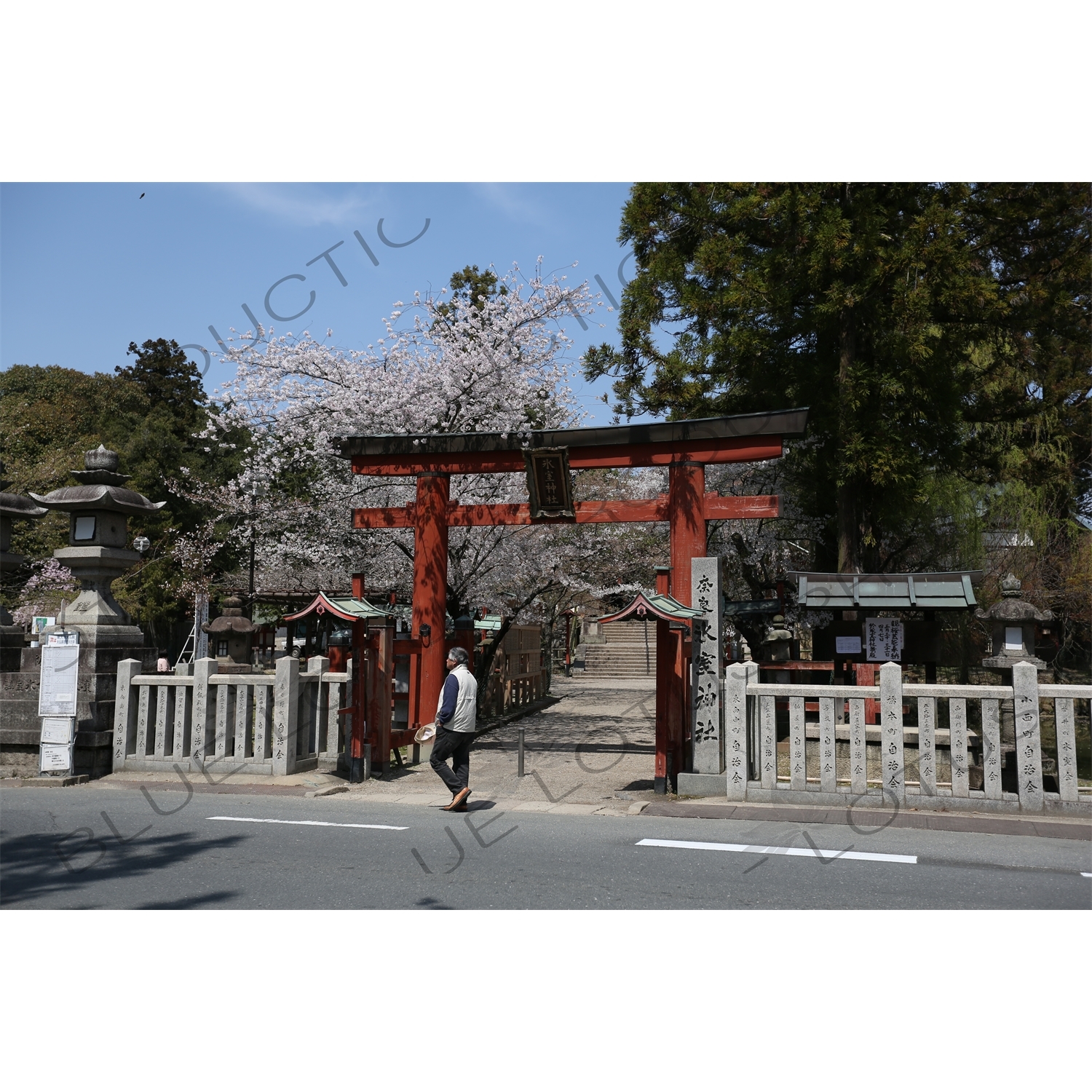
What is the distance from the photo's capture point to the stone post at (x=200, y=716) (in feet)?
39.2

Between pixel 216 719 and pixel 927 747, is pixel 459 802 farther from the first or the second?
pixel 927 747

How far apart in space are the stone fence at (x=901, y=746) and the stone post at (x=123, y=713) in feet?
24.2

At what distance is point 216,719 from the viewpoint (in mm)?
12125

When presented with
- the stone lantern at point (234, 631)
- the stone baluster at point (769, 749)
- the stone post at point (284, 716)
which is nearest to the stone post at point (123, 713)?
the stone post at point (284, 716)

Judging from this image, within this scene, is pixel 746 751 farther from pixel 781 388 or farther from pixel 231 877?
pixel 781 388

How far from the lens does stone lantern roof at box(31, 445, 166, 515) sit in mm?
12406

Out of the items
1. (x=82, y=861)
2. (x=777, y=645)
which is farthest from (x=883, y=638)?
(x=82, y=861)

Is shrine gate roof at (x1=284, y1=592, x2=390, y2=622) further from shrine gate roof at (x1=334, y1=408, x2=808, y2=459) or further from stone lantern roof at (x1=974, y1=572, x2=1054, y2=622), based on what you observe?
stone lantern roof at (x1=974, y1=572, x2=1054, y2=622)

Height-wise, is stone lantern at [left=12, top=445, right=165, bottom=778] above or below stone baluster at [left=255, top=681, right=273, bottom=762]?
above

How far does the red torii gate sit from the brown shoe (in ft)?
9.21

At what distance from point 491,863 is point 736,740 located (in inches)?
153

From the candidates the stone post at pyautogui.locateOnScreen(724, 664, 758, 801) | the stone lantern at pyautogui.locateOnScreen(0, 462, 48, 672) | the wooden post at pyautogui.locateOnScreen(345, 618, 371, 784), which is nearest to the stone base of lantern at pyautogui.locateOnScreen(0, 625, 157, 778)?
the stone lantern at pyautogui.locateOnScreen(0, 462, 48, 672)

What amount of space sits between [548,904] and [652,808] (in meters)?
4.15

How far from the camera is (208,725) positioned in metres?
12.1
